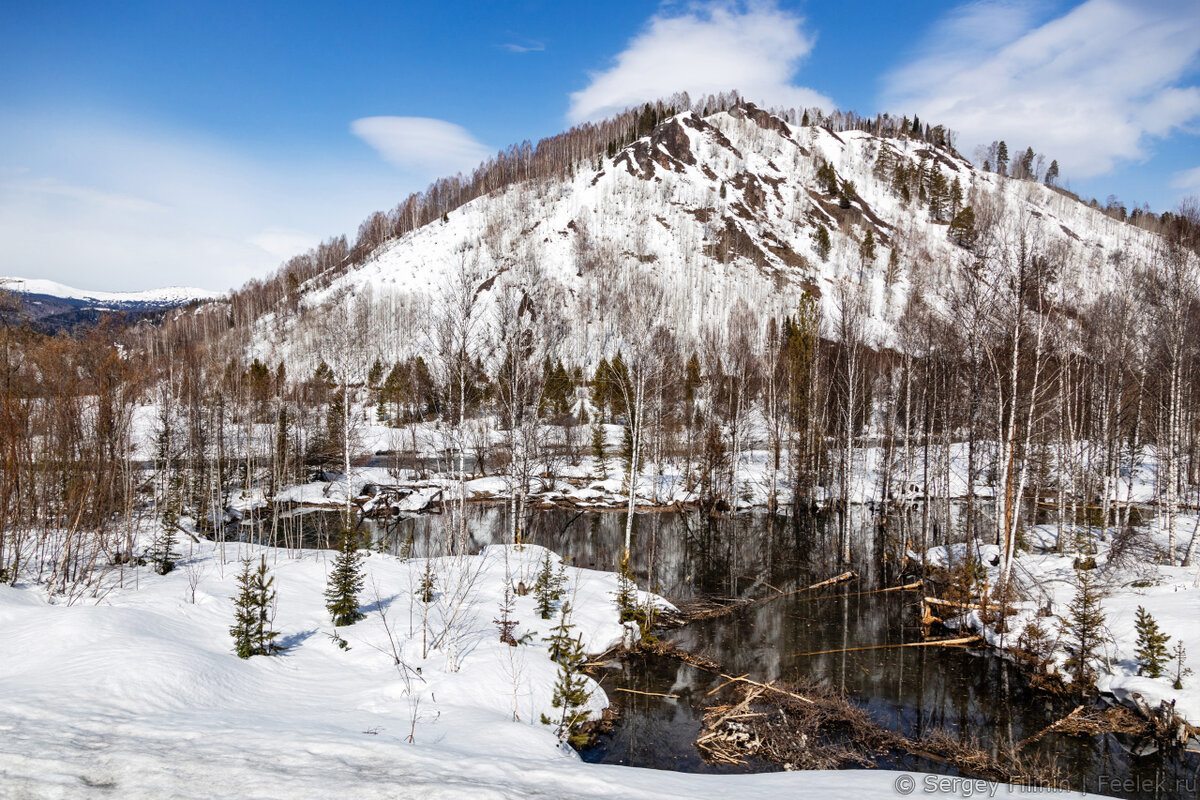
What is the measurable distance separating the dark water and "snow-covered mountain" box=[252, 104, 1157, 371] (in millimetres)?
43648

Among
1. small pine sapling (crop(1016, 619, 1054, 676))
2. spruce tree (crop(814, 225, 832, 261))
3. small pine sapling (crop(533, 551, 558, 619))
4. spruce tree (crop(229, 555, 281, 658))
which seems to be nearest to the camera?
spruce tree (crop(229, 555, 281, 658))

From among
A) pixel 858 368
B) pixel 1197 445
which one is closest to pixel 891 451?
pixel 858 368

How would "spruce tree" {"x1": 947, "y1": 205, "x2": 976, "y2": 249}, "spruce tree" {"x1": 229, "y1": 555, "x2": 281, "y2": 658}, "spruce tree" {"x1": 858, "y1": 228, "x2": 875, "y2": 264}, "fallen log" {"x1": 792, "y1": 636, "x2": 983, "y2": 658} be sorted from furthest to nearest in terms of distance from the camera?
"spruce tree" {"x1": 858, "y1": 228, "x2": 875, "y2": 264}
"spruce tree" {"x1": 947, "y1": 205, "x2": 976, "y2": 249}
"fallen log" {"x1": 792, "y1": 636, "x2": 983, "y2": 658}
"spruce tree" {"x1": 229, "y1": 555, "x2": 281, "y2": 658}

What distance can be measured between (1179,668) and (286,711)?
14.7 m

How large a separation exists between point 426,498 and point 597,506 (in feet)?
33.6

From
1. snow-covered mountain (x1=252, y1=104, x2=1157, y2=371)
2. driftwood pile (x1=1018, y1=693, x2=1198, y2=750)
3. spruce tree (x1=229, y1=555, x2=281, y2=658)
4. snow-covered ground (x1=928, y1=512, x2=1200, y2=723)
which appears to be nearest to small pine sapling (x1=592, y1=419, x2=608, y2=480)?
snow-covered ground (x1=928, y1=512, x2=1200, y2=723)

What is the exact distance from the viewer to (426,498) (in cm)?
3394

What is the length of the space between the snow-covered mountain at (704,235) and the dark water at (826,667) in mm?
43648

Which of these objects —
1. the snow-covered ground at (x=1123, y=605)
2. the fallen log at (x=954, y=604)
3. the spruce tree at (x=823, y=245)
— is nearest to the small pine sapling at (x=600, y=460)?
the snow-covered ground at (x=1123, y=605)

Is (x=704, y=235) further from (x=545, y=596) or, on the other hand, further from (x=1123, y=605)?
(x=545, y=596)

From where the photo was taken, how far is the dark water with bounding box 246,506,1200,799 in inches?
365

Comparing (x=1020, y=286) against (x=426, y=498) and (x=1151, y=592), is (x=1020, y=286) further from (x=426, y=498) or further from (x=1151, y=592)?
(x=426, y=498)

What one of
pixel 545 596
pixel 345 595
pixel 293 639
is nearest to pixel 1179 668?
pixel 545 596

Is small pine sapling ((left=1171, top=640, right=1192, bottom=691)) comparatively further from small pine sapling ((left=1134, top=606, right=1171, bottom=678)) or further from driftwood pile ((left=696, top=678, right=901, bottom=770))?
driftwood pile ((left=696, top=678, right=901, bottom=770))
